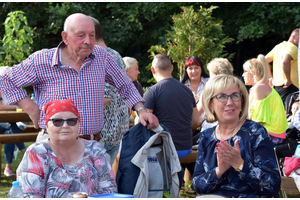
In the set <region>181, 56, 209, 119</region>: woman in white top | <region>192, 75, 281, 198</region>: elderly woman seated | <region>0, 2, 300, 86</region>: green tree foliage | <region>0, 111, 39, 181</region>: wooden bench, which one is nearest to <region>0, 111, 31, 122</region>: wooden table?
<region>0, 111, 39, 181</region>: wooden bench

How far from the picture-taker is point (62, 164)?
305cm

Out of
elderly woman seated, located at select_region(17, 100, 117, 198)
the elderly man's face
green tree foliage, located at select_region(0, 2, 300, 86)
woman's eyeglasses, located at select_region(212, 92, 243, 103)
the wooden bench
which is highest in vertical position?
green tree foliage, located at select_region(0, 2, 300, 86)

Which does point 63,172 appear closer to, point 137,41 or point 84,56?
point 84,56

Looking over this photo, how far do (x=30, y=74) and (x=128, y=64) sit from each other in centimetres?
334

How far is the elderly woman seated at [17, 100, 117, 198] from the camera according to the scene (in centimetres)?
297

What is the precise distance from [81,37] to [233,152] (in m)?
1.55

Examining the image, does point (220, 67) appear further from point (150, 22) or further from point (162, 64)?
point (150, 22)

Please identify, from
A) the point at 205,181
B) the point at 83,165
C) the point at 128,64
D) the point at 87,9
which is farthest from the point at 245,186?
the point at 87,9

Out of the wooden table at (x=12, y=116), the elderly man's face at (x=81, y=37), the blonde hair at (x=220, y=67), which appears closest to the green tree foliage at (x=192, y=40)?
the blonde hair at (x=220, y=67)

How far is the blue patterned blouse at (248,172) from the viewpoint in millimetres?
2834

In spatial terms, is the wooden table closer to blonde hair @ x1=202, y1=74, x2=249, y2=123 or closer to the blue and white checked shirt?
the blue and white checked shirt

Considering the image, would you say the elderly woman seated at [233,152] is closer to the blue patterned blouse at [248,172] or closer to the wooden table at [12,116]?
the blue patterned blouse at [248,172]

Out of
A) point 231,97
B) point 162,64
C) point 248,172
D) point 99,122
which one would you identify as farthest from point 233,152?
point 162,64

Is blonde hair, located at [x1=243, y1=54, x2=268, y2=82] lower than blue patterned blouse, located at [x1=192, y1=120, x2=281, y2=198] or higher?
higher
